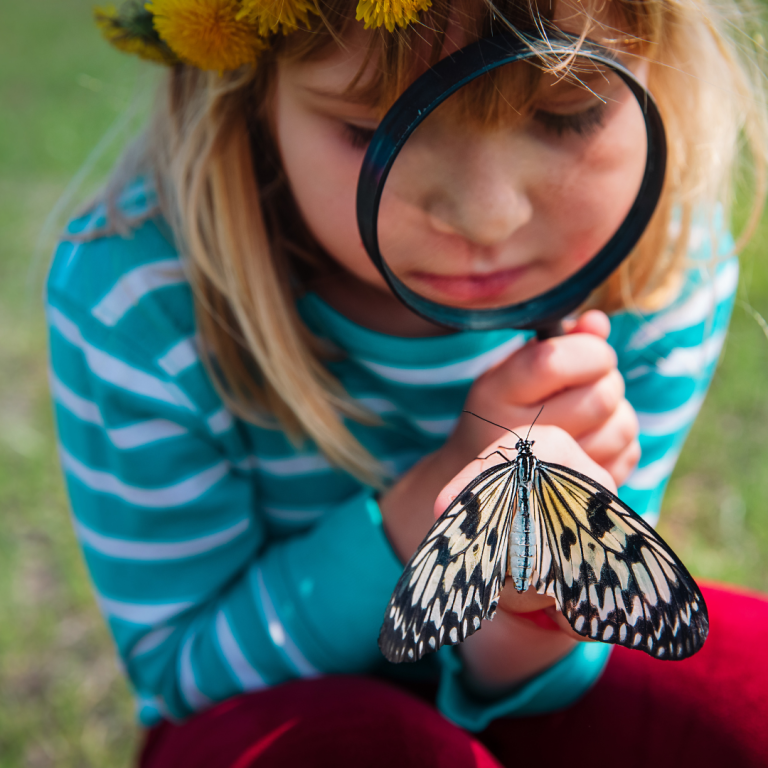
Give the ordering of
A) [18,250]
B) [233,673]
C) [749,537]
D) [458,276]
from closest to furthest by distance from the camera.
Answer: [458,276] < [233,673] < [749,537] < [18,250]

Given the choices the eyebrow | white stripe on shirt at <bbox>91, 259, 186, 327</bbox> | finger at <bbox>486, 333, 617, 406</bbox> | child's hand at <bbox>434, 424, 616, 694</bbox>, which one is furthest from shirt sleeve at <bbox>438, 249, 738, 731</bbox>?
white stripe on shirt at <bbox>91, 259, 186, 327</bbox>

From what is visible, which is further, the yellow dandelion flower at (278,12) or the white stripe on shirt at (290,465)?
the white stripe on shirt at (290,465)

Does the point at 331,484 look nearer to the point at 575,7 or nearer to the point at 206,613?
the point at 206,613

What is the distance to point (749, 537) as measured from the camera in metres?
2.21

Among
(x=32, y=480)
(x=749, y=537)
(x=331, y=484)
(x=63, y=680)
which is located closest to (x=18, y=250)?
(x=32, y=480)

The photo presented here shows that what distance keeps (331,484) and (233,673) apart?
40 cm

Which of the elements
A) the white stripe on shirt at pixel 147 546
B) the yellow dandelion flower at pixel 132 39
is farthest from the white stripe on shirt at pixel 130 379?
the yellow dandelion flower at pixel 132 39

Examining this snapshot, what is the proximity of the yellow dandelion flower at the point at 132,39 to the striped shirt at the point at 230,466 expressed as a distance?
0.34 metres

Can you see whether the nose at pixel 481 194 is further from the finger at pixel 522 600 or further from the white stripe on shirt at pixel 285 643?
the white stripe on shirt at pixel 285 643

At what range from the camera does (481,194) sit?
0.97m

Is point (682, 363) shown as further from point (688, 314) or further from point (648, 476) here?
point (648, 476)

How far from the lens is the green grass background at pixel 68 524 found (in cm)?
188

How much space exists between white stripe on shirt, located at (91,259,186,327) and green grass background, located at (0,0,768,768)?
256mm

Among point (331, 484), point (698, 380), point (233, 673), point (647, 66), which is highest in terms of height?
point (647, 66)
